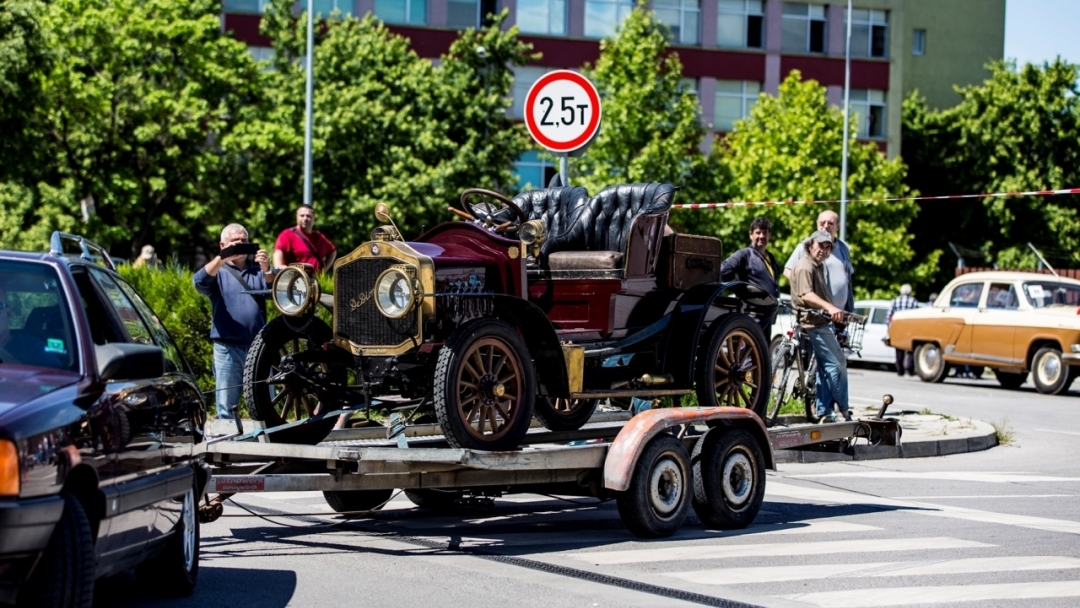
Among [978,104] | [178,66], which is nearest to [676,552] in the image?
[178,66]

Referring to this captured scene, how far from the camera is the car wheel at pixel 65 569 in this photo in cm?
543

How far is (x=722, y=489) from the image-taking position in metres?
9.62

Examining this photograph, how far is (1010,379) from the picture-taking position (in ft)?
88.5

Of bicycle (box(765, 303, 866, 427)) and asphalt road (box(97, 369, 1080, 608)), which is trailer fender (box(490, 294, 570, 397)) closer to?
asphalt road (box(97, 369, 1080, 608))

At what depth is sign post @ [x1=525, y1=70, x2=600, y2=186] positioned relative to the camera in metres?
13.9

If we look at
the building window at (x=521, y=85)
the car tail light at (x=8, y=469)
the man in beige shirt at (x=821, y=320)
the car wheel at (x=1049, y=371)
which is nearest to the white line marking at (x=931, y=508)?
the man in beige shirt at (x=821, y=320)

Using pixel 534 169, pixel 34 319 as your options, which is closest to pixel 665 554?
pixel 34 319

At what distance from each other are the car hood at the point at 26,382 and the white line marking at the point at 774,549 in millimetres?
3328

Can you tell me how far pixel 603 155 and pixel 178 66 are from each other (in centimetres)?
1277

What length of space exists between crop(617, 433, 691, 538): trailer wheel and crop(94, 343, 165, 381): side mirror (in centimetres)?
360

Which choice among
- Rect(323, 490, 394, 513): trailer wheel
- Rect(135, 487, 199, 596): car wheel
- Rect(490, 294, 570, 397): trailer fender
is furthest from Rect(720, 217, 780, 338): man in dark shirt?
Rect(135, 487, 199, 596): car wheel

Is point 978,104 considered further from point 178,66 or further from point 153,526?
point 153,526

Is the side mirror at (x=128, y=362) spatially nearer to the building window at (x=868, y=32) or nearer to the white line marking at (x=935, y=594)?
the white line marking at (x=935, y=594)

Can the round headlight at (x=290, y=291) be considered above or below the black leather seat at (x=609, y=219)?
below
